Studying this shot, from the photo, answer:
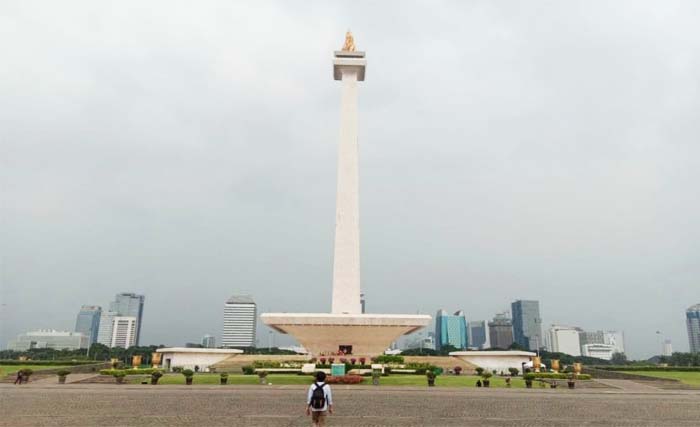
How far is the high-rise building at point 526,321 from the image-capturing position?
120 metres

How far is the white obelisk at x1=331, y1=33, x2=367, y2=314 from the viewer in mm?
32344

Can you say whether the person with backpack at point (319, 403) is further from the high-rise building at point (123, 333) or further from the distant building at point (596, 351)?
the distant building at point (596, 351)

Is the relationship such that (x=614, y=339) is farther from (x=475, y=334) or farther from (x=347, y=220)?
(x=347, y=220)

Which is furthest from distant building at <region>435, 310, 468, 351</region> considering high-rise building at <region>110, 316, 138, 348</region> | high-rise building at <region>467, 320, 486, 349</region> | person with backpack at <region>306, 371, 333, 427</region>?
person with backpack at <region>306, 371, 333, 427</region>

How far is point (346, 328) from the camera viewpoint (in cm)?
2850

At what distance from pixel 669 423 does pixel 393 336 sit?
20.8 m

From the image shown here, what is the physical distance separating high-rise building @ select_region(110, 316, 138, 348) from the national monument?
102 meters

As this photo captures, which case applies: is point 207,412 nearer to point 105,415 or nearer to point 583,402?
point 105,415

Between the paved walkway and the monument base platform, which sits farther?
the monument base platform

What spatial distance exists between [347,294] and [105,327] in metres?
126

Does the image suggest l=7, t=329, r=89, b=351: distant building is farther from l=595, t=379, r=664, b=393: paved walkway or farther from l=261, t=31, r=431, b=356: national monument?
l=595, t=379, r=664, b=393: paved walkway

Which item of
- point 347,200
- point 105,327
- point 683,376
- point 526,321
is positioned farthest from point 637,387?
point 105,327

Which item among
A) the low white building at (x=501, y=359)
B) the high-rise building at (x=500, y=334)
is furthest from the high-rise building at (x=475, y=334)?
the low white building at (x=501, y=359)

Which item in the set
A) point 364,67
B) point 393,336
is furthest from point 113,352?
point 364,67
